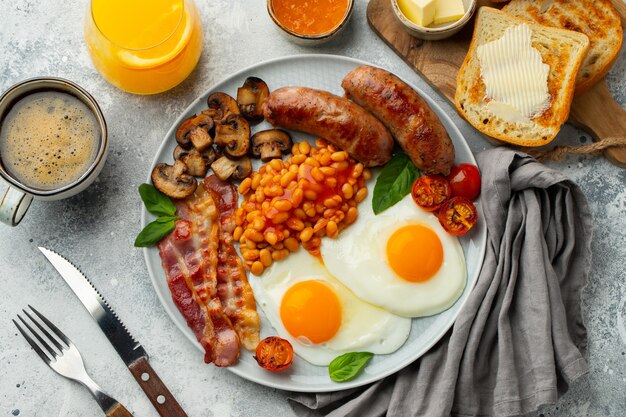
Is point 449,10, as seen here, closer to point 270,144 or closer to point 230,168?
point 270,144

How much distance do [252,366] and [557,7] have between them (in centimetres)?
254

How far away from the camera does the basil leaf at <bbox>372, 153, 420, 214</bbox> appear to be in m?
3.53

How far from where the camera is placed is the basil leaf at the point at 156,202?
3.49 metres

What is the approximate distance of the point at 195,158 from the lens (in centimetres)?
358

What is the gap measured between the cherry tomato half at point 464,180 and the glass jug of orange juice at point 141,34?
1533 mm

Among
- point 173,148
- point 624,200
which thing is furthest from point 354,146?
point 624,200

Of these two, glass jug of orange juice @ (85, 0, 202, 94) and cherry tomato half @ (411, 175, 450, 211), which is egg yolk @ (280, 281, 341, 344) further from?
glass jug of orange juice @ (85, 0, 202, 94)

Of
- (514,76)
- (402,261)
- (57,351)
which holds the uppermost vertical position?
(514,76)

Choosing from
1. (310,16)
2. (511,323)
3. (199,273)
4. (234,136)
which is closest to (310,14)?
(310,16)

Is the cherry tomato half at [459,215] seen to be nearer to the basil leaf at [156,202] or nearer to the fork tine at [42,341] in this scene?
the basil leaf at [156,202]

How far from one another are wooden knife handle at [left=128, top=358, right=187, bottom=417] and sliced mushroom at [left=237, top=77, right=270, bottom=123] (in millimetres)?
1443

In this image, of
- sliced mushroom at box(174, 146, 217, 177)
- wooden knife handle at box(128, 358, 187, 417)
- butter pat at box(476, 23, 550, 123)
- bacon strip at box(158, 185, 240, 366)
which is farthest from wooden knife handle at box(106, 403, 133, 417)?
butter pat at box(476, 23, 550, 123)

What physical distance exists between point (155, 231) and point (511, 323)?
74.7 inches

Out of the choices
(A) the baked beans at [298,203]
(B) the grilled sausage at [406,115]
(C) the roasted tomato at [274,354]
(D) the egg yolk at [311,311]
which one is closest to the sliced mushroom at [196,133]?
(A) the baked beans at [298,203]
